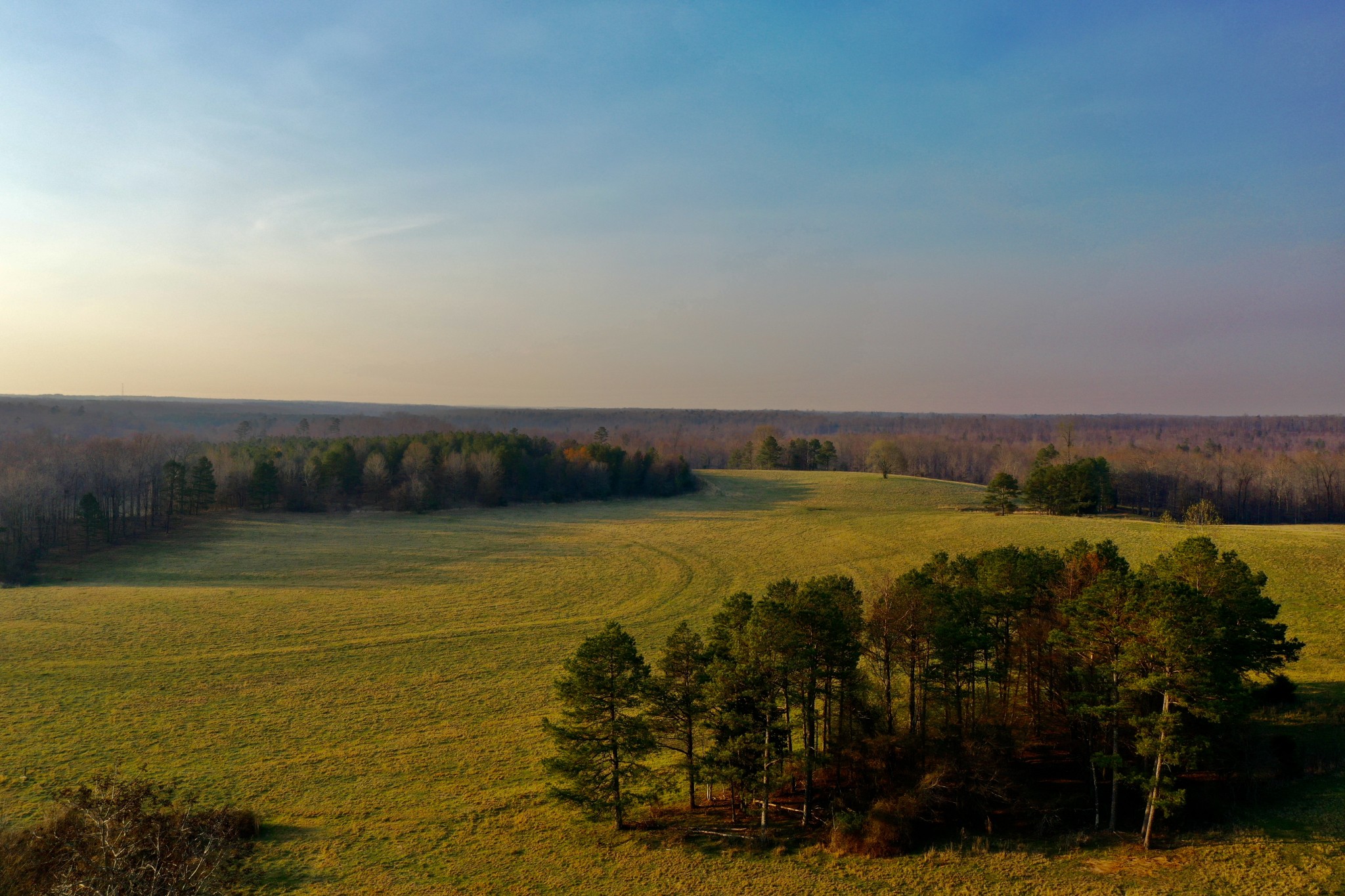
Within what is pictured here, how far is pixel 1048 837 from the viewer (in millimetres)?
19344

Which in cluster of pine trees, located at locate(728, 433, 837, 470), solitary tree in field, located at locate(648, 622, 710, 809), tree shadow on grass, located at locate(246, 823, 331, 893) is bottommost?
tree shadow on grass, located at locate(246, 823, 331, 893)

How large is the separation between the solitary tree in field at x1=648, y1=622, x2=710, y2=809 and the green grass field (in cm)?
326

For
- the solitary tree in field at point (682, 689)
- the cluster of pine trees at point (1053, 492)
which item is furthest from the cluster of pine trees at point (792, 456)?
the solitary tree in field at point (682, 689)

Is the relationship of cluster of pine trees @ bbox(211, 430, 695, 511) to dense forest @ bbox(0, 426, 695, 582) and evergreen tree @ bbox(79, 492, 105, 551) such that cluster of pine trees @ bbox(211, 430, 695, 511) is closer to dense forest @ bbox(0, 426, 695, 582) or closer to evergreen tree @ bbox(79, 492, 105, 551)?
dense forest @ bbox(0, 426, 695, 582)

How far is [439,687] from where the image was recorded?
107 ft

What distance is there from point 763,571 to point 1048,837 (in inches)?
1446

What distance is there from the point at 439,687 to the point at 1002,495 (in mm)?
68367

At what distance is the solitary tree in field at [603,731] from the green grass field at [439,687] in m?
1.24

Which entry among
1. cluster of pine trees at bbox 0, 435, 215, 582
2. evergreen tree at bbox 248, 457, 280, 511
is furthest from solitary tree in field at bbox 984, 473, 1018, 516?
cluster of pine trees at bbox 0, 435, 215, 582

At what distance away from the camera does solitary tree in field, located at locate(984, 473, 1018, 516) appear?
79000mm

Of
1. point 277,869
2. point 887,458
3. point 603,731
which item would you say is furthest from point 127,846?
point 887,458

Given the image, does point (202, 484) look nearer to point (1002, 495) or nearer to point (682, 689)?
point (682, 689)

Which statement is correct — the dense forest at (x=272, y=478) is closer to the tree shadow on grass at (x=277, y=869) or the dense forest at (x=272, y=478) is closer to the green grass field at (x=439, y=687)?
the green grass field at (x=439, y=687)

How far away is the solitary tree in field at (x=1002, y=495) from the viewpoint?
79.0m
